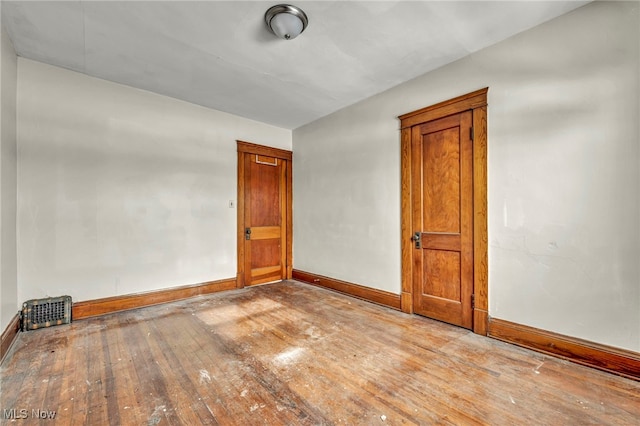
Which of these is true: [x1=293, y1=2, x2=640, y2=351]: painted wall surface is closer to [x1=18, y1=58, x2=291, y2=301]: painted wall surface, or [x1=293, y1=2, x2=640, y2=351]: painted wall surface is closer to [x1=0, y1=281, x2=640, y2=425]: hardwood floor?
[x1=0, y1=281, x2=640, y2=425]: hardwood floor

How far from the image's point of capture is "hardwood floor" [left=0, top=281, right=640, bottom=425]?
1.65 metres

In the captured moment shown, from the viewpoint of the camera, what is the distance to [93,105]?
3.30 meters

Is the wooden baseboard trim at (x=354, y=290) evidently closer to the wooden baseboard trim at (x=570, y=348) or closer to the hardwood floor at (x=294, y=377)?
the hardwood floor at (x=294, y=377)

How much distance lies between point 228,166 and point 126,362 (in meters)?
2.93

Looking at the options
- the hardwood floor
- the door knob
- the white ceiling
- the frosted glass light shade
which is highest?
the white ceiling

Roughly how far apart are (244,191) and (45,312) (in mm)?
2733

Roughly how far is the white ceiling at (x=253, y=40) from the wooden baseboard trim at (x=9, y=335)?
2.65m

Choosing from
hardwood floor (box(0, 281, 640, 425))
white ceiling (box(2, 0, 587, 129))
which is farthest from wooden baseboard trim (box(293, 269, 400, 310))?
white ceiling (box(2, 0, 587, 129))

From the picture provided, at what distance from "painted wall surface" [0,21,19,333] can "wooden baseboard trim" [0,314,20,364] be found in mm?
49

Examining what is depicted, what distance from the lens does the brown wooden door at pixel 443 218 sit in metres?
2.88

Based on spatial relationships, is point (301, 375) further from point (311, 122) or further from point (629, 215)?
point (311, 122)

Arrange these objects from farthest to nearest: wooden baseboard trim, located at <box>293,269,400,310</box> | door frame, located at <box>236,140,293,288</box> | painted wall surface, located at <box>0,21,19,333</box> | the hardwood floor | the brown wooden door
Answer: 1. door frame, located at <box>236,140,293,288</box>
2. wooden baseboard trim, located at <box>293,269,400,310</box>
3. the brown wooden door
4. painted wall surface, located at <box>0,21,19,333</box>
5. the hardwood floor

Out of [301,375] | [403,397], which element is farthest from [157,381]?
[403,397]

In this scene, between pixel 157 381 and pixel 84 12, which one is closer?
pixel 157 381
